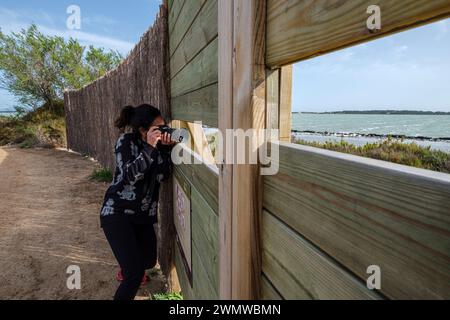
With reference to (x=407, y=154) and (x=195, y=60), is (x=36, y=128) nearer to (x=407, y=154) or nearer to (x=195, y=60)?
(x=195, y=60)

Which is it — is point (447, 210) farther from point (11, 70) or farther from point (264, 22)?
point (11, 70)

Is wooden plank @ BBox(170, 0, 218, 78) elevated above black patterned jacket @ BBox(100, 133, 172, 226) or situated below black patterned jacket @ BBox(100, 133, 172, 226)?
above

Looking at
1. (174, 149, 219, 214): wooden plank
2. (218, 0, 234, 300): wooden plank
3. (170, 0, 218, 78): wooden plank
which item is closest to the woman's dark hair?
(170, 0, 218, 78): wooden plank

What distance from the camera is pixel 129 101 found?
→ 5.22 metres

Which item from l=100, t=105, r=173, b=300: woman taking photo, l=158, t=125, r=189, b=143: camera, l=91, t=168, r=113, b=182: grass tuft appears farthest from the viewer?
l=91, t=168, r=113, b=182: grass tuft

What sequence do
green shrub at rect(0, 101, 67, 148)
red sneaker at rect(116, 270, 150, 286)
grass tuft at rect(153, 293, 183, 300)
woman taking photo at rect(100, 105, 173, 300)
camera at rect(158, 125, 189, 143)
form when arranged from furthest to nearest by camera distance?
1. green shrub at rect(0, 101, 67, 148)
2. red sneaker at rect(116, 270, 150, 286)
3. grass tuft at rect(153, 293, 183, 300)
4. woman taking photo at rect(100, 105, 173, 300)
5. camera at rect(158, 125, 189, 143)

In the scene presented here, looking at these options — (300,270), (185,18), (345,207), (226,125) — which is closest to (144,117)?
(185,18)

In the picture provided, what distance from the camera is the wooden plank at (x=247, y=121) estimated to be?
0.82m

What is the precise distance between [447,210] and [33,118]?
68.0ft

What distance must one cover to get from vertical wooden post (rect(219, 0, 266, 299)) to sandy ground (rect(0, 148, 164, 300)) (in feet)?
8.87

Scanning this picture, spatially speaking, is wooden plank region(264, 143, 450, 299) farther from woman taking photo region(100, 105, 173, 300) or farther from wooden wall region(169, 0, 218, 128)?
woman taking photo region(100, 105, 173, 300)

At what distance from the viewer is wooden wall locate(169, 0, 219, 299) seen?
1.38 meters

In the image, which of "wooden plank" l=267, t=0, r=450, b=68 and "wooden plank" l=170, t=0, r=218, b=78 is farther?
"wooden plank" l=170, t=0, r=218, b=78
